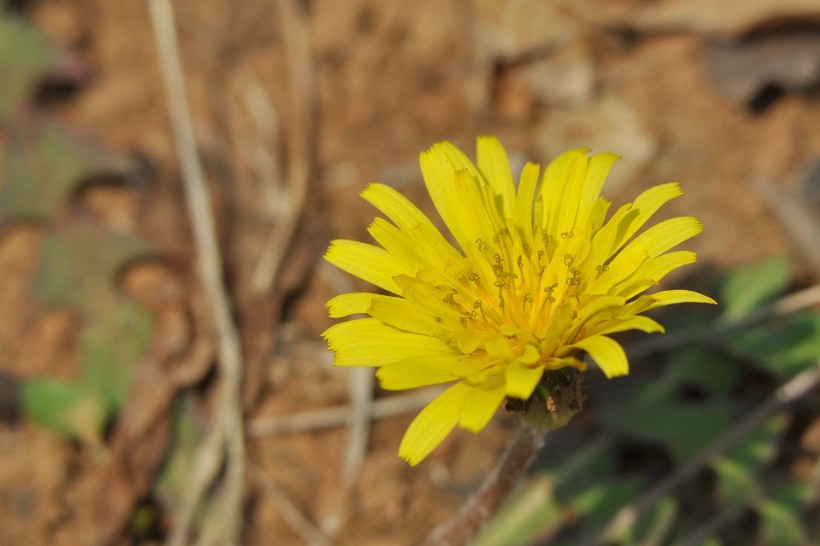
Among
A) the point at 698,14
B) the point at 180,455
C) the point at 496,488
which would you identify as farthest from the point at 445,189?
the point at 698,14

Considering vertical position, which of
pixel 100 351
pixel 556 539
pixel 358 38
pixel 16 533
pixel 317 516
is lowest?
pixel 556 539

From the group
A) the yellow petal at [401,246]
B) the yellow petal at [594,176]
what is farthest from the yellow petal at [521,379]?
the yellow petal at [594,176]

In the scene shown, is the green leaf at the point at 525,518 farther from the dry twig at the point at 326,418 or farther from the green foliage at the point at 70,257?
the green foliage at the point at 70,257

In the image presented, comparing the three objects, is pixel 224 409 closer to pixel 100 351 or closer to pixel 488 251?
pixel 100 351

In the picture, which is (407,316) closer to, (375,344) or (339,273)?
(375,344)

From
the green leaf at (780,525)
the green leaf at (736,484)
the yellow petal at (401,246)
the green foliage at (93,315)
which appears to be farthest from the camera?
the green foliage at (93,315)

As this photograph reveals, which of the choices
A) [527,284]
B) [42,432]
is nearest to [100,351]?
[42,432]
